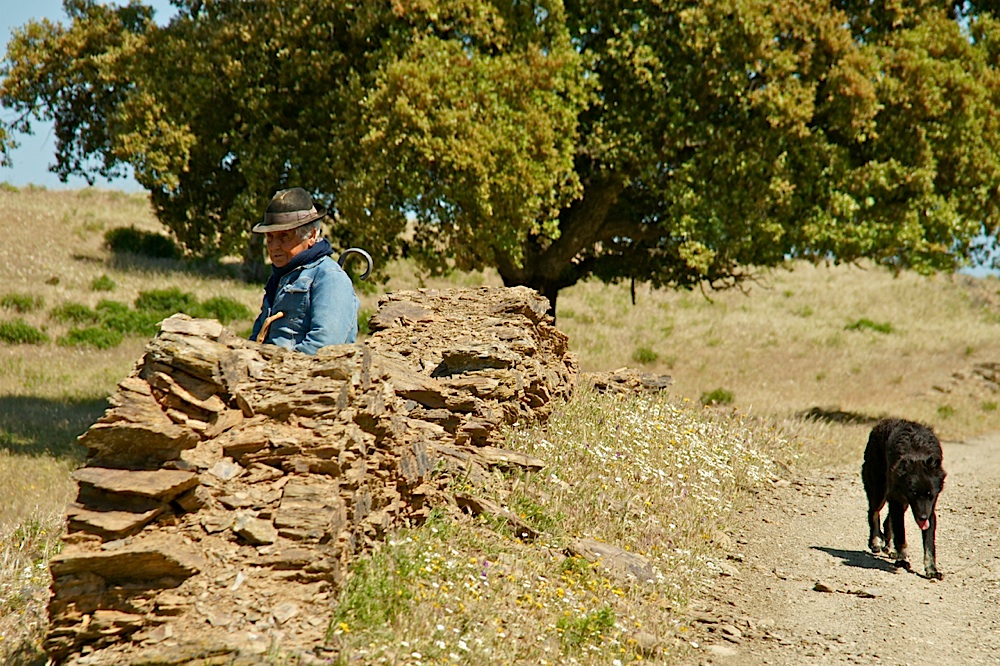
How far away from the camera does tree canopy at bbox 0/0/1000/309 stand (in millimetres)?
15688

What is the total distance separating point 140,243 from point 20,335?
49.2 feet

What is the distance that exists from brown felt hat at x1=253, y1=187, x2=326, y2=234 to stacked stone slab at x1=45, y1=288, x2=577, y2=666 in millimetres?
1054

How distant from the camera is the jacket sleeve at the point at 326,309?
645 centimetres

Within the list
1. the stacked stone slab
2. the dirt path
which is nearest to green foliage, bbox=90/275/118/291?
the dirt path

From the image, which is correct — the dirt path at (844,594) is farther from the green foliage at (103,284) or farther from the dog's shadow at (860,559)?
the green foliage at (103,284)

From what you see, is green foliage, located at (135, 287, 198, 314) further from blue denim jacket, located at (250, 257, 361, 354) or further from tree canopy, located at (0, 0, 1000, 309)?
blue denim jacket, located at (250, 257, 361, 354)

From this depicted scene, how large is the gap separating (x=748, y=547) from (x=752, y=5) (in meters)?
11.5

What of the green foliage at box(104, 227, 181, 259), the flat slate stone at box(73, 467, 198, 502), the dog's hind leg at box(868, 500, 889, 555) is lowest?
the dog's hind leg at box(868, 500, 889, 555)

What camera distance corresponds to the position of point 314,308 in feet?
21.3

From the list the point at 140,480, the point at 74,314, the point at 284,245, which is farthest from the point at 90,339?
the point at 140,480

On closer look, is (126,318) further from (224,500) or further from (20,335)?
(224,500)

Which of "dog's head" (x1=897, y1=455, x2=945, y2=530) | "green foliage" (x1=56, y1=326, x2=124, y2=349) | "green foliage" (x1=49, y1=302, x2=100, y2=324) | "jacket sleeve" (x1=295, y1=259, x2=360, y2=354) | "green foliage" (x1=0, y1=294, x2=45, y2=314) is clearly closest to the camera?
"jacket sleeve" (x1=295, y1=259, x2=360, y2=354)

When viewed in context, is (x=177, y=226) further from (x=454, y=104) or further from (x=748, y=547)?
(x=748, y=547)

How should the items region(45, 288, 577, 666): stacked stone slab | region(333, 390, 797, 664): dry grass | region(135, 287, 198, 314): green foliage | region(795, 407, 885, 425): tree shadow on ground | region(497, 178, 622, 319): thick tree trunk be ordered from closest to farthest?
1. region(45, 288, 577, 666): stacked stone slab
2. region(333, 390, 797, 664): dry grass
3. region(795, 407, 885, 425): tree shadow on ground
4. region(497, 178, 622, 319): thick tree trunk
5. region(135, 287, 198, 314): green foliage
